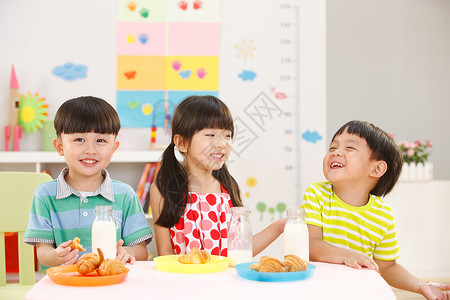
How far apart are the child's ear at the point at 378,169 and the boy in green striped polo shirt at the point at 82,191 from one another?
761mm

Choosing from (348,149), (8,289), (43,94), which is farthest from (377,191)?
(43,94)

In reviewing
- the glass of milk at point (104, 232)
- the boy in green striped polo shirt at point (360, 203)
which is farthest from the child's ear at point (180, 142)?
the glass of milk at point (104, 232)

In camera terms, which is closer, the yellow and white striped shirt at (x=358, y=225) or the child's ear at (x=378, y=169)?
the yellow and white striped shirt at (x=358, y=225)

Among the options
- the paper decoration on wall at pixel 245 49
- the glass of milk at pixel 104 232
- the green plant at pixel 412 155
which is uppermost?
the paper decoration on wall at pixel 245 49

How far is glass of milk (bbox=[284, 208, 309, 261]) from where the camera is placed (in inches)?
52.6

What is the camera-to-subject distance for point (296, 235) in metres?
1.33

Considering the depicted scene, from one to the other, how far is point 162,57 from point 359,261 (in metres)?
2.65

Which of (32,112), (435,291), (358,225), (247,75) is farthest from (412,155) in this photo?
(32,112)

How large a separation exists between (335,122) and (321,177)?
1115mm

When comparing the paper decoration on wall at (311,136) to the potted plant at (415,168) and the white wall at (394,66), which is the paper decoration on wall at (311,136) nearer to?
the potted plant at (415,168)

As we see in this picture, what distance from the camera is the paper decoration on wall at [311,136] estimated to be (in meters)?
3.73

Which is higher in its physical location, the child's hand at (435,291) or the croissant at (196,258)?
the croissant at (196,258)

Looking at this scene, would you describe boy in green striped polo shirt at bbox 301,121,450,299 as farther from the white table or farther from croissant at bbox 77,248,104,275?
croissant at bbox 77,248,104,275

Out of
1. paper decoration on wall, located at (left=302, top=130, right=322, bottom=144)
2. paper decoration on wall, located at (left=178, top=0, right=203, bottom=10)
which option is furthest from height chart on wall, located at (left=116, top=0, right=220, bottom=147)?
paper decoration on wall, located at (left=302, top=130, right=322, bottom=144)
